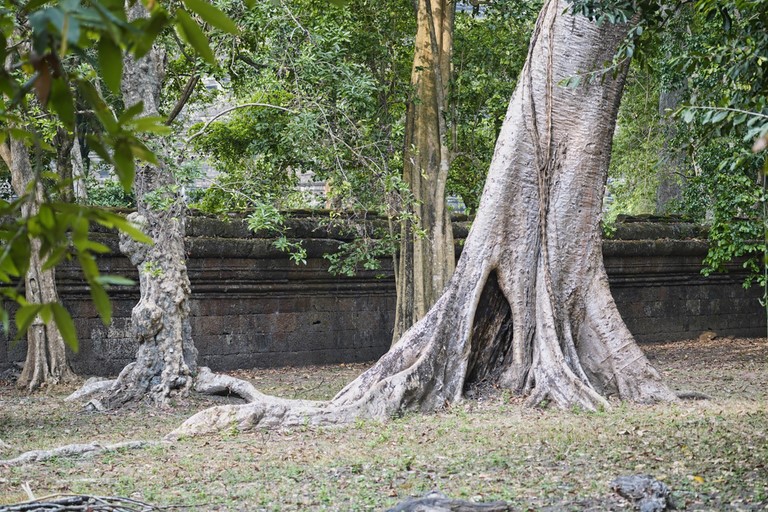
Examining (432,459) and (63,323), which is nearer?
(63,323)

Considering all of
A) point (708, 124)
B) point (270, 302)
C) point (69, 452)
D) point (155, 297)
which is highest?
point (708, 124)

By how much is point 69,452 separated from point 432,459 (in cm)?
254

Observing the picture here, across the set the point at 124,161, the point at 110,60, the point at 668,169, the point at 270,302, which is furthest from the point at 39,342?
the point at 668,169

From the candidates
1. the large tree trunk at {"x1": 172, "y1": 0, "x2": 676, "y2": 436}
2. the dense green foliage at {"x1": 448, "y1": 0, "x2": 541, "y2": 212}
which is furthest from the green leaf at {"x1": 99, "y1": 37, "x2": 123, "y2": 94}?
the dense green foliage at {"x1": 448, "y1": 0, "x2": 541, "y2": 212}

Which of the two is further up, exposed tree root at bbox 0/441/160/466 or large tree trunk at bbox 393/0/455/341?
large tree trunk at bbox 393/0/455/341

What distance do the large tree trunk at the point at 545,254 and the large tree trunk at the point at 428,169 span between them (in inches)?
123

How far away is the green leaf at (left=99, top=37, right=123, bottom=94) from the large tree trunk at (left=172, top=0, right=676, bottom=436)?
669 centimetres

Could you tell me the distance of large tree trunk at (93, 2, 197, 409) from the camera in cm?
931

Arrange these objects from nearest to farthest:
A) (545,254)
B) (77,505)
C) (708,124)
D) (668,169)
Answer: (77,505) → (708,124) → (545,254) → (668,169)

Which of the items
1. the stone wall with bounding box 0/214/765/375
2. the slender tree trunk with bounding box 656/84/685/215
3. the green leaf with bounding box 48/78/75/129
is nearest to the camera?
the green leaf with bounding box 48/78/75/129

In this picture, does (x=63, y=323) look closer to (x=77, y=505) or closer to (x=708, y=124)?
(x=77, y=505)

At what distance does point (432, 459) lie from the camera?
235 inches

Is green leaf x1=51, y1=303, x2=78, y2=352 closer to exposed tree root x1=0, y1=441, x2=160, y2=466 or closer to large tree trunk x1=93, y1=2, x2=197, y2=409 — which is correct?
exposed tree root x1=0, y1=441, x2=160, y2=466

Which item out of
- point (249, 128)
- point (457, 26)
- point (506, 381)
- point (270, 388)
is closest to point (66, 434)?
point (270, 388)
